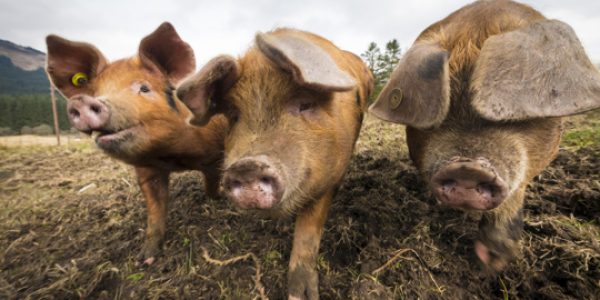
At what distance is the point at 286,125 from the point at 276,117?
0.08m

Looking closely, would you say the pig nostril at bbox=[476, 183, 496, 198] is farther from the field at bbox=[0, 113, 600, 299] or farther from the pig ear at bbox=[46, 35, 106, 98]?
the pig ear at bbox=[46, 35, 106, 98]

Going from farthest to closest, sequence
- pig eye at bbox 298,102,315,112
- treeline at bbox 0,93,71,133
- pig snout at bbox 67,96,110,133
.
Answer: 1. treeline at bbox 0,93,71,133
2. pig snout at bbox 67,96,110,133
3. pig eye at bbox 298,102,315,112

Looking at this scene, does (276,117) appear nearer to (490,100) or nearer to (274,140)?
(274,140)

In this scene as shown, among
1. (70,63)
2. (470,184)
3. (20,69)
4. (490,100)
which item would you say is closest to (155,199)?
(70,63)

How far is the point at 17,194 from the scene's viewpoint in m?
5.28

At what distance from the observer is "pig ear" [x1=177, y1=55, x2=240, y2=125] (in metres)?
1.78

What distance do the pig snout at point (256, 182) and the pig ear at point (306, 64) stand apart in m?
0.47

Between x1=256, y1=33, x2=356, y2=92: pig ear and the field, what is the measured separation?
1323mm

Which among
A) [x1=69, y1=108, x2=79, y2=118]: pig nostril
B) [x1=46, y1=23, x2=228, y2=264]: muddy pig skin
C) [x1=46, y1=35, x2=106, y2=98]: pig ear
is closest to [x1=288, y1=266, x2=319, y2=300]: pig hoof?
[x1=46, y1=23, x2=228, y2=264]: muddy pig skin

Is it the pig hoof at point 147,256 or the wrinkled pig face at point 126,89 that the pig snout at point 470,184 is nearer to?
the wrinkled pig face at point 126,89

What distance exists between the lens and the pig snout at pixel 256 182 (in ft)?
5.05

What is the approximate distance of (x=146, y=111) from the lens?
2.46 metres

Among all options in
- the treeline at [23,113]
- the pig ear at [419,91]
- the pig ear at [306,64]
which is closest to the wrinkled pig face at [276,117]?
the pig ear at [306,64]

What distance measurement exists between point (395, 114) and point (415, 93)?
0.16 m
